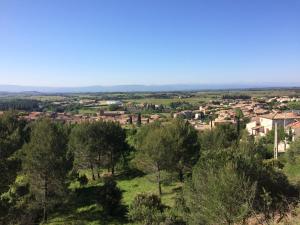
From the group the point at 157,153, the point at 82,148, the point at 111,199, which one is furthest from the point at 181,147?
the point at 82,148

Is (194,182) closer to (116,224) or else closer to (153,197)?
(153,197)

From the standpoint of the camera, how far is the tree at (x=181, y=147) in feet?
98.6

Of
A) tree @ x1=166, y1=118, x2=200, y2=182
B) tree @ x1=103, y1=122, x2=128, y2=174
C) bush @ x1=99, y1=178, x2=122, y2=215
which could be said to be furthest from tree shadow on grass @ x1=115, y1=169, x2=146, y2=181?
bush @ x1=99, y1=178, x2=122, y2=215

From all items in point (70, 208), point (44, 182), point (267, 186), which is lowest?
point (70, 208)

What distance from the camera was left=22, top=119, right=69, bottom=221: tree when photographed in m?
24.9

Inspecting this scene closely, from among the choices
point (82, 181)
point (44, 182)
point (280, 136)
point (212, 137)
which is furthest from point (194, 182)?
point (280, 136)

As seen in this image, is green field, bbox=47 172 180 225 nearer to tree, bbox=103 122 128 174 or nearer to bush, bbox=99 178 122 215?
bush, bbox=99 178 122 215

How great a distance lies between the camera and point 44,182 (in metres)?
25.3

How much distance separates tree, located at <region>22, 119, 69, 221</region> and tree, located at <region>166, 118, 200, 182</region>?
9.06 metres

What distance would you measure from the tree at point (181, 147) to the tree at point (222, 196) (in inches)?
531

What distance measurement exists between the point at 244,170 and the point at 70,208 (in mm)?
15618

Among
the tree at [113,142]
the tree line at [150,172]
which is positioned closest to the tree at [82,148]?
the tree line at [150,172]

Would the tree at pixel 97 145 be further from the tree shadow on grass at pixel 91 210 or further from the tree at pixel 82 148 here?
the tree shadow on grass at pixel 91 210

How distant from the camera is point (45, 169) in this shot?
2502 cm
